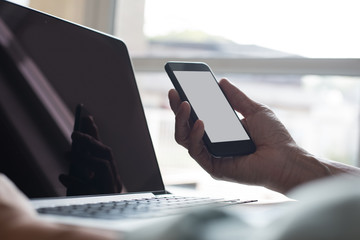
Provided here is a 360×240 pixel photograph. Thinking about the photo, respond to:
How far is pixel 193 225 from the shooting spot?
0.81ft

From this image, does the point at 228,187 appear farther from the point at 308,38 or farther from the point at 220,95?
the point at 220,95

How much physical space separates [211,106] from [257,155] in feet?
0.43

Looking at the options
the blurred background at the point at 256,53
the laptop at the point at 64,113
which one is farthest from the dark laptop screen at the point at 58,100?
the blurred background at the point at 256,53

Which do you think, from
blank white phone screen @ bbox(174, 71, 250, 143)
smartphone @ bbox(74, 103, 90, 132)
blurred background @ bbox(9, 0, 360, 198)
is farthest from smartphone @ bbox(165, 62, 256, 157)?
blurred background @ bbox(9, 0, 360, 198)

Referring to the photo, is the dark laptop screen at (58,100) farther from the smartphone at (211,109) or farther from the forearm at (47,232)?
the forearm at (47,232)

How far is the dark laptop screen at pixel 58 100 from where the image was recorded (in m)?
0.59

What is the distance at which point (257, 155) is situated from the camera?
3.06ft

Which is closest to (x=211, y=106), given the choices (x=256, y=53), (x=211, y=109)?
(x=211, y=109)

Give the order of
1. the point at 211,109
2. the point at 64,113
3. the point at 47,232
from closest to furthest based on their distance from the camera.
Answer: the point at 47,232, the point at 64,113, the point at 211,109

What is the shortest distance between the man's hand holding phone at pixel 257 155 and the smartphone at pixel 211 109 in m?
0.02

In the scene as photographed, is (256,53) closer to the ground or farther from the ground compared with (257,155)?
farther from the ground

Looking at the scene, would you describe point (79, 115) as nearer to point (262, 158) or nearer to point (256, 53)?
point (262, 158)

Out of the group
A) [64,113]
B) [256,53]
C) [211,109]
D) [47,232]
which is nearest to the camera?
[47,232]

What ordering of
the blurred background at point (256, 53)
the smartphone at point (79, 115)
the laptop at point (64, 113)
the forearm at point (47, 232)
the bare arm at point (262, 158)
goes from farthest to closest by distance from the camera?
1. the blurred background at point (256, 53)
2. the bare arm at point (262, 158)
3. the smartphone at point (79, 115)
4. the laptop at point (64, 113)
5. the forearm at point (47, 232)
